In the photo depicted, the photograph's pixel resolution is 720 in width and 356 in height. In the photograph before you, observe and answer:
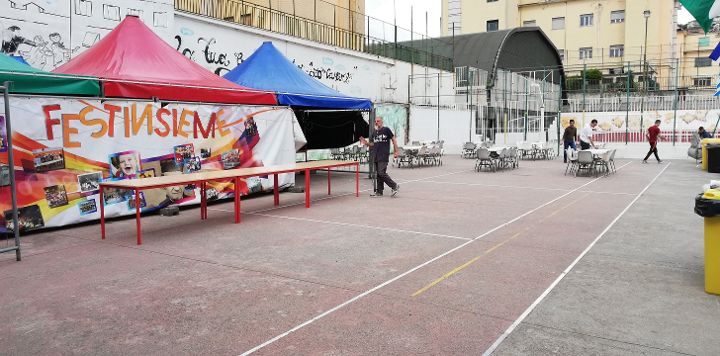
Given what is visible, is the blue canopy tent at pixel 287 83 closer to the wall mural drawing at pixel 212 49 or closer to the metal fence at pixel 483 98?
the wall mural drawing at pixel 212 49

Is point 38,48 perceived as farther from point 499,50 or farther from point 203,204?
point 499,50

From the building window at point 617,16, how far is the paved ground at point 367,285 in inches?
2173

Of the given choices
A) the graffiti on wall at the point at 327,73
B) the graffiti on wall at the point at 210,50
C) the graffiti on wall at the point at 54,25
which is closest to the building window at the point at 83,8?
the graffiti on wall at the point at 54,25

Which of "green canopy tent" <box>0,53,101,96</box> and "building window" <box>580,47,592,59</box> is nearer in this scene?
"green canopy tent" <box>0,53,101,96</box>

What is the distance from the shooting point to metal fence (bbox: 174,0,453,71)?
17.7m

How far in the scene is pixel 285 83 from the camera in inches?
508

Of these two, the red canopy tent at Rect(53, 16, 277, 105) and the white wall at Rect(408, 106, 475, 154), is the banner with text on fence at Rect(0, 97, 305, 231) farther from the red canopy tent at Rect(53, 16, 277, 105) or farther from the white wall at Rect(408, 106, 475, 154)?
the white wall at Rect(408, 106, 475, 154)

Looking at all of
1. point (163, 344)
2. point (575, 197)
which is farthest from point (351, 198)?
point (163, 344)

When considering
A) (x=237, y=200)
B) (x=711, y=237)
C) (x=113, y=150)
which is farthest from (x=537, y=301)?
(x=113, y=150)

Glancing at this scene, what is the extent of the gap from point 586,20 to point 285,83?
55.4 m

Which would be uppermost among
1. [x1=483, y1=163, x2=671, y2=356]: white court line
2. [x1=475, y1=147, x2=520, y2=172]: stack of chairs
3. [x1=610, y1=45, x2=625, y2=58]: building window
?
[x1=610, y1=45, x2=625, y2=58]: building window

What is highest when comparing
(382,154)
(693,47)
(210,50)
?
(693,47)

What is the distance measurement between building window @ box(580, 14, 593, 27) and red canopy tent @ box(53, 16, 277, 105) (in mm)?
57020

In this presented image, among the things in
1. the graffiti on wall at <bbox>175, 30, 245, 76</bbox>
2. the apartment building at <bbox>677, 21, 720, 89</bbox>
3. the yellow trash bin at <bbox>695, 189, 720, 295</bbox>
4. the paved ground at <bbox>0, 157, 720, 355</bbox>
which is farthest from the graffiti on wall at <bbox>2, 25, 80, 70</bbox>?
the apartment building at <bbox>677, 21, 720, 89</bbox>
